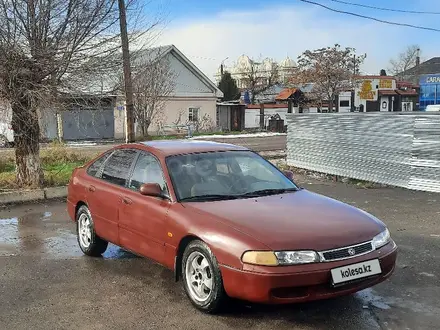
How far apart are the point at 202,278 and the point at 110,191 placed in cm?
195

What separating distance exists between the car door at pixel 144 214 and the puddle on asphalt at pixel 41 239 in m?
1.00

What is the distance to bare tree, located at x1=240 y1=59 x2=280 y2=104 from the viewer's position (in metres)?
59.5

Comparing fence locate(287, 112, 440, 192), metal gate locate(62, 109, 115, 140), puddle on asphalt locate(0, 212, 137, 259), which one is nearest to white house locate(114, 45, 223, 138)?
metal gate locate(62, 109, 115, 140)

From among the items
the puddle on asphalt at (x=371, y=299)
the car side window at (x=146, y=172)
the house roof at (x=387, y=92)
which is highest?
the house roof at (x=387, y=92)

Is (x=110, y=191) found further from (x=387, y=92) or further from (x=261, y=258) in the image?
(x=387, y=92)

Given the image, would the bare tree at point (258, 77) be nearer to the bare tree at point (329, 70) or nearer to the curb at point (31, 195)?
the bare tree at point (329, 70)

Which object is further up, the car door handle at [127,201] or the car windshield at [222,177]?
the car windshield at [222,177]

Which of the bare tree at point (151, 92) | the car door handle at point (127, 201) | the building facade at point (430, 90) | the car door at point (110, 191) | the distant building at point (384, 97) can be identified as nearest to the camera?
the car door handle at point (127, 201)

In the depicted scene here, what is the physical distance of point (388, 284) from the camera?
5113mm

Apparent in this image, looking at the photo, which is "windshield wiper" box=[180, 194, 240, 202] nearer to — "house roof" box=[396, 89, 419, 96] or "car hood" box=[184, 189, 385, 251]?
"car hood" box=[184, 189, 385, 251]

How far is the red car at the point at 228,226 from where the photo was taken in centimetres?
Answer: 387

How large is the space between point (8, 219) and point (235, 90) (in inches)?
1855

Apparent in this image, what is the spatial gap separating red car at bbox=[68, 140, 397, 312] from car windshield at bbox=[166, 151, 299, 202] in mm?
11

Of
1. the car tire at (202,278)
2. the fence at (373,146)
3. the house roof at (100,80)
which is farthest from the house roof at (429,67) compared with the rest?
the car tire at (202,278)
